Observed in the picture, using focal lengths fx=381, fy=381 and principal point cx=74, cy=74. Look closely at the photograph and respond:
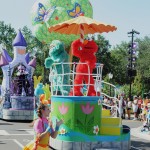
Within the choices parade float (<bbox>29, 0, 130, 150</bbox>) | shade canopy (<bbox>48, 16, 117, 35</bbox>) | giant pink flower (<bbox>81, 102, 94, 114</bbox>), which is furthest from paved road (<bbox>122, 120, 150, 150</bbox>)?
shade canopy (<bbox>48, 16, 117, 35</bbox>)

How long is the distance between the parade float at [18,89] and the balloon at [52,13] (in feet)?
23.2

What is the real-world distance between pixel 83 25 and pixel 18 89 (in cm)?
1118

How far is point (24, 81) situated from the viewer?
22.2 m

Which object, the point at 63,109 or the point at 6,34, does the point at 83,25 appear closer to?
the point at 63,109

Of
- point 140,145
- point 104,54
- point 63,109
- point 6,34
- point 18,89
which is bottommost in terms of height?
point 140,145

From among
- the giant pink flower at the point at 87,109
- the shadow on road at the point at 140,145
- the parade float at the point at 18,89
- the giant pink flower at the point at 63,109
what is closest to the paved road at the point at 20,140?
the shadow on road at the point at 140,145

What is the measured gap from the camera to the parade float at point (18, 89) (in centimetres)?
2128

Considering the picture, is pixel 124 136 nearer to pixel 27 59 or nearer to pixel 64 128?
pixel 64 128

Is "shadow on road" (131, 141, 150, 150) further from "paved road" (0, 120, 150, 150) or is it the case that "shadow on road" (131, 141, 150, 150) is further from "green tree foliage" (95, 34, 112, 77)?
"green tree foliage" (95, 34, 112, 77)

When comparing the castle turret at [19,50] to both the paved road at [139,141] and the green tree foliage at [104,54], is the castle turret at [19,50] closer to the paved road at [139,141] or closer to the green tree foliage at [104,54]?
the paved road at [139,141]

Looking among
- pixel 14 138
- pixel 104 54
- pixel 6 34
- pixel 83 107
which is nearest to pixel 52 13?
pixel 14 138

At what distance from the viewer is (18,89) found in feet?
72.7

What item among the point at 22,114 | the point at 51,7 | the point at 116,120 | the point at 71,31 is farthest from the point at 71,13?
the point at 22,114

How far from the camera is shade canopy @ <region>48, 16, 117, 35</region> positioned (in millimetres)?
11180
